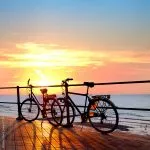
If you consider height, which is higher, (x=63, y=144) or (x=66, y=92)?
(x=66, y=92)

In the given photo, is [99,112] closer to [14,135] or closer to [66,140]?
[66,140]

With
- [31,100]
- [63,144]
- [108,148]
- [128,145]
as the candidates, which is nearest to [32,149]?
[63,144]

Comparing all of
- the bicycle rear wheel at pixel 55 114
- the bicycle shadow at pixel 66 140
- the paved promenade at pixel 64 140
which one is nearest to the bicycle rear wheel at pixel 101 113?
the paved promenade at pixel 64 140

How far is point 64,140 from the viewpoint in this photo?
8562mm

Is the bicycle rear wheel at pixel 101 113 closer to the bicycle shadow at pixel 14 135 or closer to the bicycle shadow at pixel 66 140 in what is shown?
the bicycle shadow at pixel 66 140

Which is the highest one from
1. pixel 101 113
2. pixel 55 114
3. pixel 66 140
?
pixel 101 113

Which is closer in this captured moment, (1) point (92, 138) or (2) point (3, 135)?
(1) point (92, 138)

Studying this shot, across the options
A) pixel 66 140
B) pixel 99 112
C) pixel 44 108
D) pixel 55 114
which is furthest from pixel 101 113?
pixel 44 108

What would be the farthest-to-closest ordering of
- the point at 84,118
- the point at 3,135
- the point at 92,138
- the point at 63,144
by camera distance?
1. the point at 84,118
2. the point at 3,135
3. the point at 92,138
4. the point at 63,144

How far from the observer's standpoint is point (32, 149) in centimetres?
747

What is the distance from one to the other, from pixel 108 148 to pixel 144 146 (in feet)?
2.51

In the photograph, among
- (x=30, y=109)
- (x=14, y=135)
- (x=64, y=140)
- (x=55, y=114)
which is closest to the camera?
(x=64, y=140)

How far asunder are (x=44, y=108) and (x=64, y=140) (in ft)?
11.6

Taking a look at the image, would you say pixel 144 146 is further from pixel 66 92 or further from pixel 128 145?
pixel 66 92
